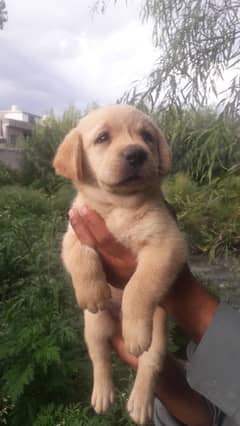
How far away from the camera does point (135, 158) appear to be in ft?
3.94

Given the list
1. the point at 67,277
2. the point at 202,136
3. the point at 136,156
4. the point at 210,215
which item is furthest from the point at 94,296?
the point at 210,215

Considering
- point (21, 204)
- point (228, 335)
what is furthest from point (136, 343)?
point (21, 204)

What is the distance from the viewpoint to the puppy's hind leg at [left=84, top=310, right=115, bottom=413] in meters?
1.39

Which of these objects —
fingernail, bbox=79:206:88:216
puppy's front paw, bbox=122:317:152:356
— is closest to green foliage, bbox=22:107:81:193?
fingernail, bbox=79:206:88:216

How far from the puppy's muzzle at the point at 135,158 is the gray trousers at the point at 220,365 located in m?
0.46

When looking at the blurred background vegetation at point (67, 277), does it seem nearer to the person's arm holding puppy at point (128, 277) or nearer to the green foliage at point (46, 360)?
the green foliage at point (46, 360)

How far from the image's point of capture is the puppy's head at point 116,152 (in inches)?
48.0

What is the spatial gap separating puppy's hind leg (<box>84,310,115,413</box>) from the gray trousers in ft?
0.81

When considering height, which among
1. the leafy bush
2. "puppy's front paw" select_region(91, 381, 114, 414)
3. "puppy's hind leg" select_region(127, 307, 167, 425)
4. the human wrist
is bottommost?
the leafy bush

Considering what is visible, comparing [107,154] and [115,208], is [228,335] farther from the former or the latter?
[107,154]

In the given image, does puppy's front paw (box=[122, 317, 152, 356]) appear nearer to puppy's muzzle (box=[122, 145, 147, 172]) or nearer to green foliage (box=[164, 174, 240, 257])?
puppy's muzzle (box=[122, 145, 147, 172])

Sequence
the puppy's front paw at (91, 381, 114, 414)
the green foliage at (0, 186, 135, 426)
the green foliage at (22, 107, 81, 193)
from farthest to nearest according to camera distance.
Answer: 1. the green foliage at (22, 107, 81, 193)
2. the green foliage at (0, 186, 135, 426)
3. the puppy's front paw at (91, 381, 114, 414)

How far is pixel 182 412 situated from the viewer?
5.78ft

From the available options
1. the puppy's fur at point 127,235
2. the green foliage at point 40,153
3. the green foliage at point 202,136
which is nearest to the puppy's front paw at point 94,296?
the puppy's fur at point 127,235
